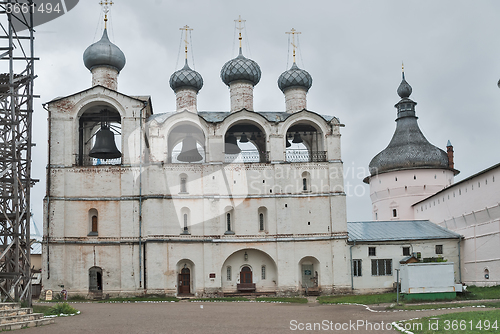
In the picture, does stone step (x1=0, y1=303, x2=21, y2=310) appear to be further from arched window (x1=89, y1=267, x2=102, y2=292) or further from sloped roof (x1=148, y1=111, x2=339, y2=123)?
sloped roof (x1=148, y1=111, x2=339, y2=123)

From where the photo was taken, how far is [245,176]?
1177 inches

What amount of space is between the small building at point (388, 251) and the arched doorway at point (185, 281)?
800 centimetres

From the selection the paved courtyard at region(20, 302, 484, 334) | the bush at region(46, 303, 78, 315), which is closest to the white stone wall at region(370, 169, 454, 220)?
the paved courtyard at region(20, 302, 484, 334)

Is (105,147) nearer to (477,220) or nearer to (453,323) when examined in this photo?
(477,220)

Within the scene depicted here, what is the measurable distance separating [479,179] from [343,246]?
7149 millimetres

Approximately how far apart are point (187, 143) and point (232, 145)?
2.37 meters

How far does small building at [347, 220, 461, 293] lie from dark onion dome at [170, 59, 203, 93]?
1138cm

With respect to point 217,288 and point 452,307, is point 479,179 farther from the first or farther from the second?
point 217,288

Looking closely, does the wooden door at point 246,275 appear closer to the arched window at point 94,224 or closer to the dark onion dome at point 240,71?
the arched window at point 94,224

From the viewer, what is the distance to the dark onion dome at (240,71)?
32125mm

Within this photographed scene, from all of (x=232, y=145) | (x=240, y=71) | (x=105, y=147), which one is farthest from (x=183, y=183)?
(x=240, y=71)

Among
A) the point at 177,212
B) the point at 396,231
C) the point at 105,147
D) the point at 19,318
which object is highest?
the point at 105,147

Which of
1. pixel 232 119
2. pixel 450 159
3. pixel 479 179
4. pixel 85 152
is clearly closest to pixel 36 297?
pixel 85 152

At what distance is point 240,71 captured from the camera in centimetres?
3209
